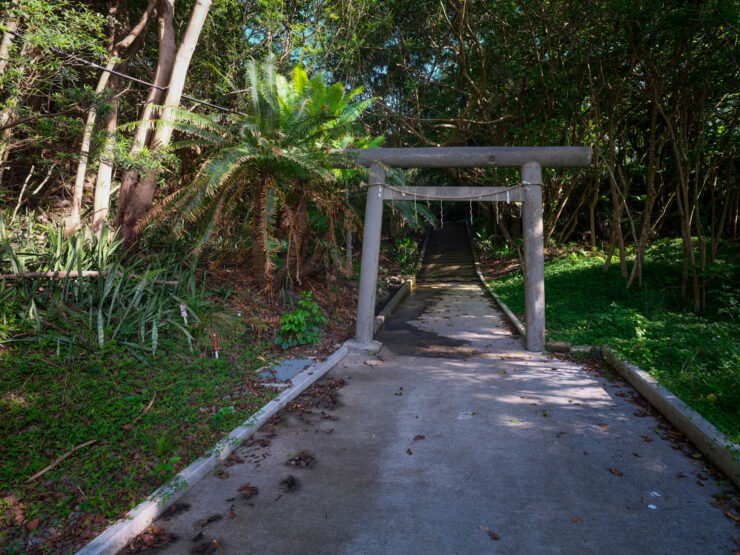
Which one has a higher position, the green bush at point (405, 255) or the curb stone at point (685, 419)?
the green bush at point (405, 255)

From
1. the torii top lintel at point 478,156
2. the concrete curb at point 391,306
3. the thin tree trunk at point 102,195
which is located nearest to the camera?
the torii top lintel at point 478,156

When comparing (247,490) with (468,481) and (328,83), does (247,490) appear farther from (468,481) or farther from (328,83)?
(328,83)

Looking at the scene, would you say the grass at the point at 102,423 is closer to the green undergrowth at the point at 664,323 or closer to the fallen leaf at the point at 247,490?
the fallen leaf at the point at 247,490

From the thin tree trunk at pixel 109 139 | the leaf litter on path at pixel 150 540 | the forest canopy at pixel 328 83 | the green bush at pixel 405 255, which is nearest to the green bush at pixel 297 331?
the forest canopy at pixel 328 83

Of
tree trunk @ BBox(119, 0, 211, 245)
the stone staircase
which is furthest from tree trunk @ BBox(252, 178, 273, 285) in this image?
the stone staircase

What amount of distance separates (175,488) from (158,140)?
231 inches

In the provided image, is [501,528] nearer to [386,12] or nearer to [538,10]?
[538,10]

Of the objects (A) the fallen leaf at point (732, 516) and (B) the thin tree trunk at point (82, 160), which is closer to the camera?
(A) the fallen leaf at point (732, 516)

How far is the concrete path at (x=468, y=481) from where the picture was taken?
2465mm

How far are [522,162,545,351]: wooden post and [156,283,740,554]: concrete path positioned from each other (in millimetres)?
1494

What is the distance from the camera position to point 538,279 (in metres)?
6.61

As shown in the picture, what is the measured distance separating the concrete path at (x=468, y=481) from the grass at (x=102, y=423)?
1.36 ft

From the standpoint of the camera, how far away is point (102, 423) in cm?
342

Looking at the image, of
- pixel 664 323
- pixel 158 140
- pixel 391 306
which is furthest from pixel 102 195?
pixel 664 323
